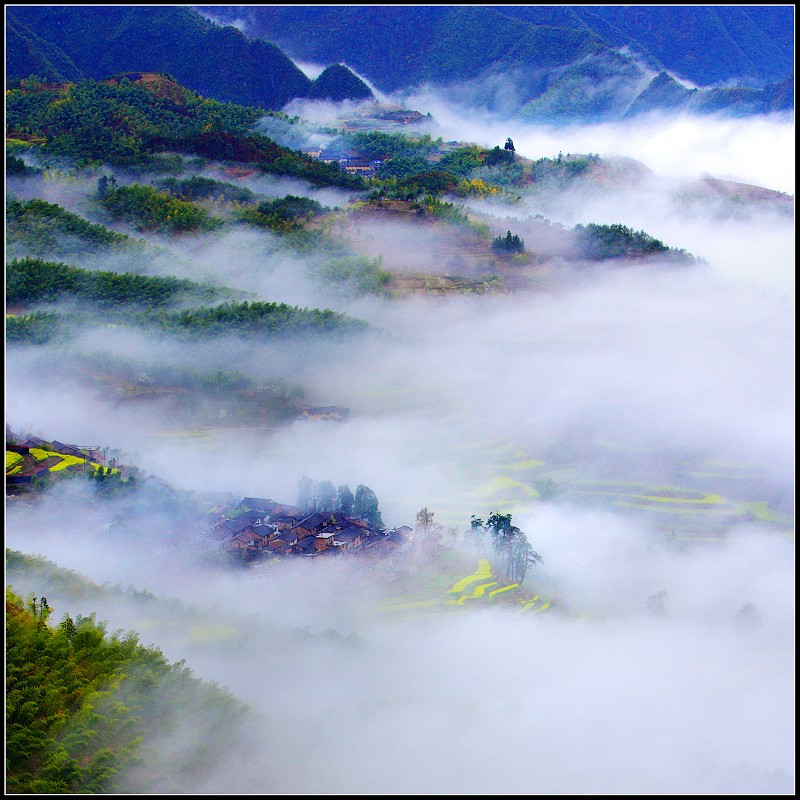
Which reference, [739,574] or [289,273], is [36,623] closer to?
[739,574]

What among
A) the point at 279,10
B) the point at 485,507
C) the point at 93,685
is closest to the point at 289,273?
the point at 485,507

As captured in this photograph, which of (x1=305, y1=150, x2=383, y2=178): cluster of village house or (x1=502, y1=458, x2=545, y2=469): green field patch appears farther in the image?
(x1=305, y1=150, x2=383, y2=178): cluster of village house

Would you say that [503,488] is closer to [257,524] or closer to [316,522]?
[316,522]

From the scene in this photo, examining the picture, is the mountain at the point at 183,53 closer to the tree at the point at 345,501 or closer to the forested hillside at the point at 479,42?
the forested hillside at the point at 479,42

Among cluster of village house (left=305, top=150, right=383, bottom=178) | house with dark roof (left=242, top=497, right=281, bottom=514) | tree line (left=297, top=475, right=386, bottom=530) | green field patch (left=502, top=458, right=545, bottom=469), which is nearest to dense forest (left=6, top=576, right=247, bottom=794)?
house with dark roof (left=242, top=497, right=281, bottom=514)

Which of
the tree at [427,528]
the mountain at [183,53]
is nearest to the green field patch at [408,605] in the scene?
the tree at [427,528]

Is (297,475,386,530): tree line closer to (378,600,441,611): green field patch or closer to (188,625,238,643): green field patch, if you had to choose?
(378,600,441,611): green field patch

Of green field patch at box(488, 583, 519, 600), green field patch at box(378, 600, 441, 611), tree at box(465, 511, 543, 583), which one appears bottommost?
green field patch at box(378, 600, 441, 611)

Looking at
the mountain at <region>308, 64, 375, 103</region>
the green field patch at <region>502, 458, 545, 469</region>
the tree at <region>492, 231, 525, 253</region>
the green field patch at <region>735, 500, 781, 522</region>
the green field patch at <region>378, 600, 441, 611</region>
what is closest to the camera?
the green field patch at <region>378, 600, 441, 611</region>
